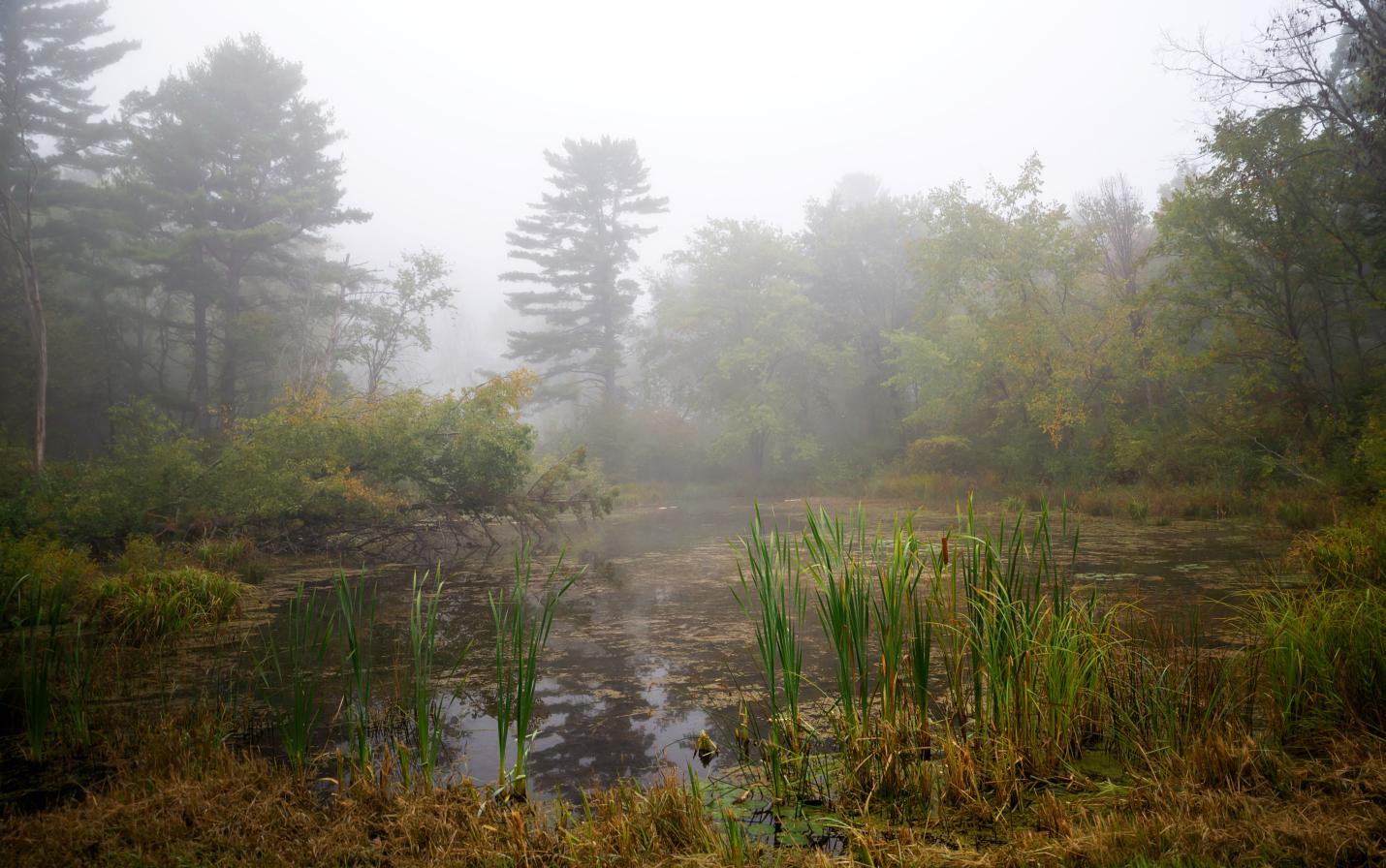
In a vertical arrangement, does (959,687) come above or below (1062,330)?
below

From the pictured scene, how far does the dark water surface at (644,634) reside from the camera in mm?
3545

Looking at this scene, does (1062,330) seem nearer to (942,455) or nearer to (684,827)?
(942,455)

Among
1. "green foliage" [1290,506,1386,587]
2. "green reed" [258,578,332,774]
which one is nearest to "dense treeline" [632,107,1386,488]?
"green foliage" [1290,506,1386,587]

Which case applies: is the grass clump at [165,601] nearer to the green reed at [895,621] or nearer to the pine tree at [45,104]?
the green reed at [895,621]

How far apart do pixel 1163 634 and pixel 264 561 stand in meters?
9.76

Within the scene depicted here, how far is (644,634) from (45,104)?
2323 centimetres

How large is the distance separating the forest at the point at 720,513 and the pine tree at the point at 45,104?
12 centimetres

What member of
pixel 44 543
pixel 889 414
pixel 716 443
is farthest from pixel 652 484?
pixel 44 543

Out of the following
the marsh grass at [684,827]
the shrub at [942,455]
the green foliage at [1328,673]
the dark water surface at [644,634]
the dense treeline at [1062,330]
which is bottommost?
the dark water surface at [644,634]

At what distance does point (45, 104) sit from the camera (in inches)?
720

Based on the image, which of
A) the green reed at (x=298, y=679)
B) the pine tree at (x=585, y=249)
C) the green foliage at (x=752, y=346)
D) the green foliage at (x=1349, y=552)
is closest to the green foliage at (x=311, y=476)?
the green reed at (x=298, y=679)

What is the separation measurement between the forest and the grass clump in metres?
0.05

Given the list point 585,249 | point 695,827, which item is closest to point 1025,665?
point 695,827

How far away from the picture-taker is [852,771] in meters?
2.70
